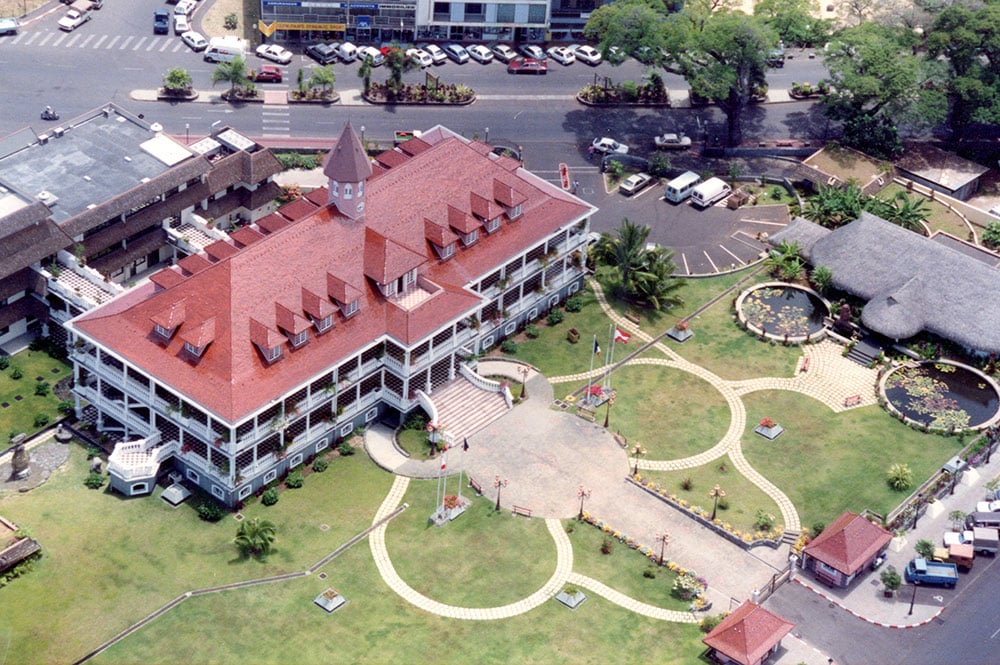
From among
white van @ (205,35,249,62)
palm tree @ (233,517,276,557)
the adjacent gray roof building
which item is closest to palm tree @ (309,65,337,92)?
white van @ (205,35,249,62)

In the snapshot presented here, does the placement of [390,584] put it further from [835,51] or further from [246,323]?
[835,51]

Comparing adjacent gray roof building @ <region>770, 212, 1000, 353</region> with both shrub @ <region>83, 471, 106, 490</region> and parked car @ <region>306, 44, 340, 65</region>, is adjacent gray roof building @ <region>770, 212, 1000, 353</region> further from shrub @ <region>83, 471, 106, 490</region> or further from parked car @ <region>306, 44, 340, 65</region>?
shrub @ <region>83, 471, 106, 490</region>

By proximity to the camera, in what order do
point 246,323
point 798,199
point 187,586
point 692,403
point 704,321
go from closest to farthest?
point 187,586 < point 246,323 < point 692,403 < point 704,321 < point 798,199

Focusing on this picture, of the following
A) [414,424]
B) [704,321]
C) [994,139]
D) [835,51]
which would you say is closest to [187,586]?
[414,424]

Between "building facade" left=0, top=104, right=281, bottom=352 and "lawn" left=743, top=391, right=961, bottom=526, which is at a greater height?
"building facade" left=0, top=104, right=281, bottom=352

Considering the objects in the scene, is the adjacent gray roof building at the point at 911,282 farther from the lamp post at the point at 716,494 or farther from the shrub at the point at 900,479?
the lamp post at the point at 716,494

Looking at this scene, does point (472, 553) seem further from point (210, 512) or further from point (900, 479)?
point (900, 479)
